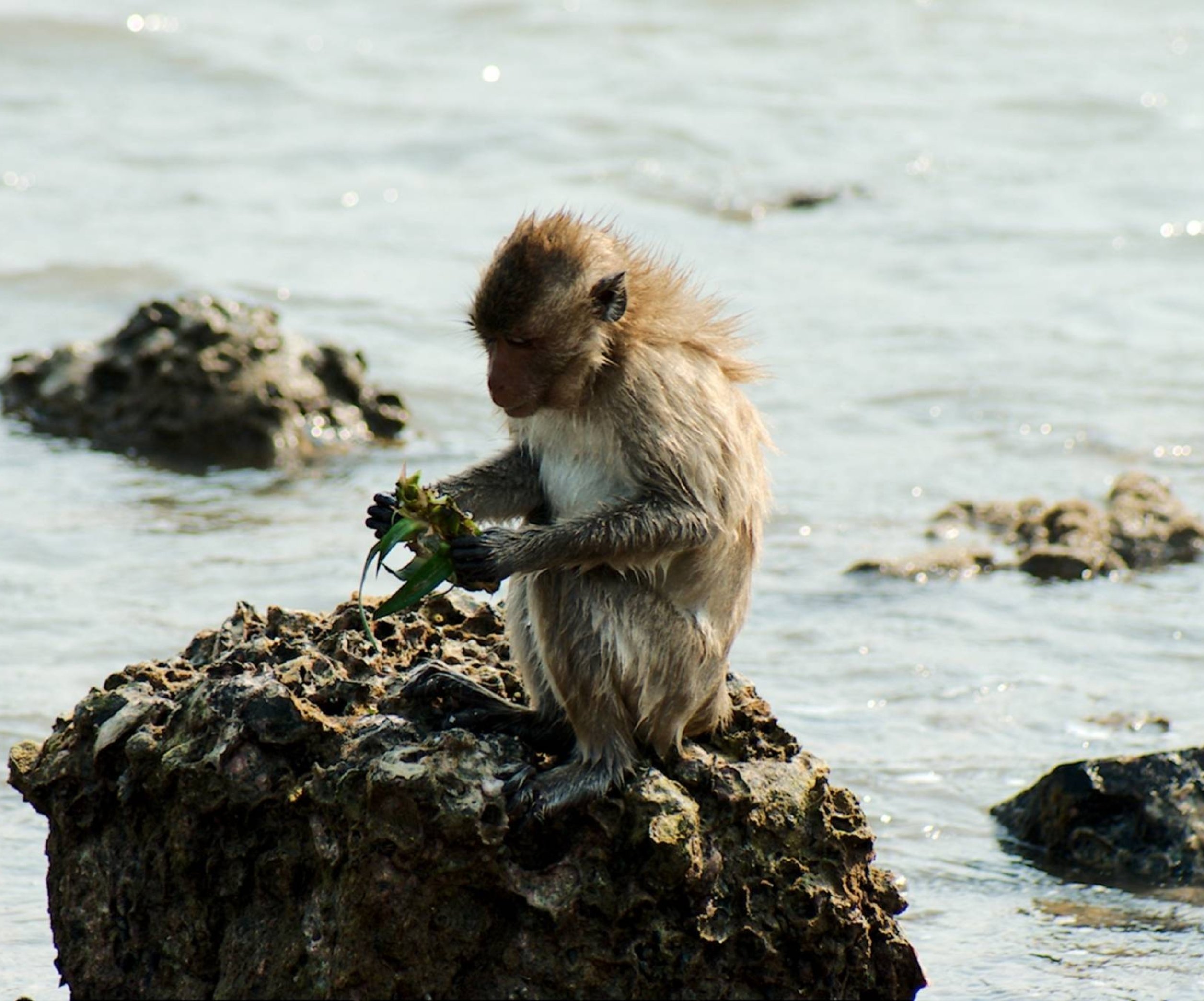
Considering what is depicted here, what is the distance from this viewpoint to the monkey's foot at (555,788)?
208 inches

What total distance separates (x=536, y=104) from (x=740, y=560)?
655 inches

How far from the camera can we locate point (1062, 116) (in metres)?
22.1

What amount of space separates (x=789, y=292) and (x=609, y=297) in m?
10.6

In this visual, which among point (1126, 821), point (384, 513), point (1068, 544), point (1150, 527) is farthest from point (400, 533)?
point (1150, 527)

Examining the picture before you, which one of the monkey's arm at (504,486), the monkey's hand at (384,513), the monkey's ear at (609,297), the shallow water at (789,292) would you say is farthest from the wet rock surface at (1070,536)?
the monkey's hand at (384,513)

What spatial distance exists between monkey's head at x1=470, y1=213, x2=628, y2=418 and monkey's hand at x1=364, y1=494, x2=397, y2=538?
1.42ft

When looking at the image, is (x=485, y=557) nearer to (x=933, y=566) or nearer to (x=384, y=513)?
(x=384, y=513)

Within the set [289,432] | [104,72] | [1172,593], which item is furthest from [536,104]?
[1172,593]

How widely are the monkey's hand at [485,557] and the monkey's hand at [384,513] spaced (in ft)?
0.80

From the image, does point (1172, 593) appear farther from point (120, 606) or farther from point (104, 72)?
point (104, 72)

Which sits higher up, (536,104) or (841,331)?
(536,104)

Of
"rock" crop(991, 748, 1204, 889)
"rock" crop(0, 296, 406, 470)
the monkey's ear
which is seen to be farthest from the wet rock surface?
the monkey's ear

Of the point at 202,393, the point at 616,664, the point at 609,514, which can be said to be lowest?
the point at 202,393

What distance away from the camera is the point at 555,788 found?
209 inches
